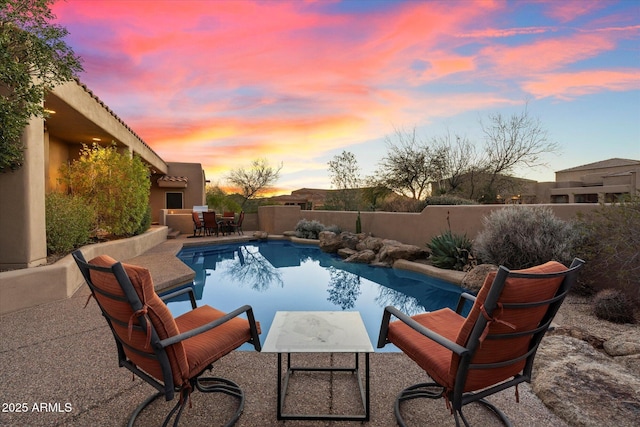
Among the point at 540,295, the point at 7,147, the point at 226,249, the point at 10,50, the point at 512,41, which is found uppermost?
the point at 512,41

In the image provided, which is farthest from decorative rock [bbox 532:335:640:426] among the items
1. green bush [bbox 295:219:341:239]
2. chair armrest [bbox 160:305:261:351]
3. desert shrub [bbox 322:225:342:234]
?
green bush [bbox 295:219:341:239]

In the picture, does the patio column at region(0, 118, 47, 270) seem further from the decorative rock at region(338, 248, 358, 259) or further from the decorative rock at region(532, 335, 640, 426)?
the decorative rock at region(338, 248, 358, 259)

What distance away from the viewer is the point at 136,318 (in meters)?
1.49

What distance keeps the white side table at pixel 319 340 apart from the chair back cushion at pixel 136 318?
49 cm

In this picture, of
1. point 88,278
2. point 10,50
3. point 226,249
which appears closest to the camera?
point 88,278

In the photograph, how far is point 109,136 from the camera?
9336 millimetres

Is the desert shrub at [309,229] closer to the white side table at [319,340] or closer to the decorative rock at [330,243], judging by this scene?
the decorative rock at [330,243]

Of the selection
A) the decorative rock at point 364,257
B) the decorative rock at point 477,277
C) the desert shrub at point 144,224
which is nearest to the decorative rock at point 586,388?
the decorative rock at point 477,277

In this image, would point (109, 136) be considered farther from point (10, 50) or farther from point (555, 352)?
point (555, 352)

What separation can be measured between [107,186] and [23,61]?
3892 millimetres

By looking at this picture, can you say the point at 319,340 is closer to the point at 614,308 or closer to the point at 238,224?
the point at 614,308

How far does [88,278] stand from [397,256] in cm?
746

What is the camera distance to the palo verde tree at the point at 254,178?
2694 centimetres

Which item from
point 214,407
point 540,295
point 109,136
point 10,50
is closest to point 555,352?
point 540,295
